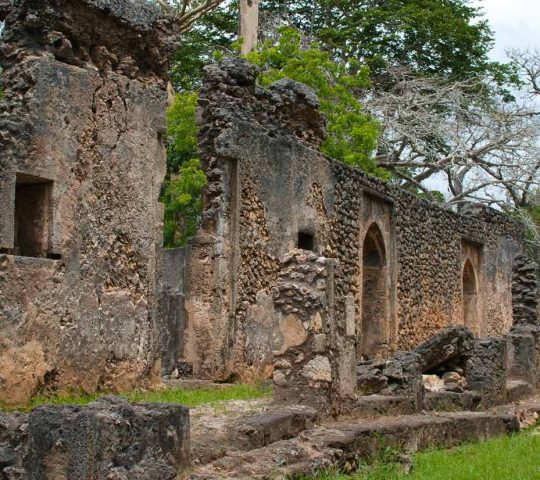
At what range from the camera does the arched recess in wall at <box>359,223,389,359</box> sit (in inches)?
669

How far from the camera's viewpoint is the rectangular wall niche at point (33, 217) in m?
9.03

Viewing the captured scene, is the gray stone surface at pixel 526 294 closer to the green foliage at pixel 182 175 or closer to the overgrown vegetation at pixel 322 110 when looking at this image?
the overgrown vegetation at pixel 322 110

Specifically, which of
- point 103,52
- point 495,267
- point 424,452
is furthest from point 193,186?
point 424,452

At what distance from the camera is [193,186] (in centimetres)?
2006

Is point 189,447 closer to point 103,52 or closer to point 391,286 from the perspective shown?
point 103,52

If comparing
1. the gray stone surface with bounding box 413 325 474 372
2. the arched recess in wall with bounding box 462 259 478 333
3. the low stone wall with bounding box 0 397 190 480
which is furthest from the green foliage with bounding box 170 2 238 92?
the low stone wall with bounding box 0 397 190 480

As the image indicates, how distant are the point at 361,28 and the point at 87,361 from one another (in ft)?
73.3

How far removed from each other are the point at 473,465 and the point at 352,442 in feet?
3.57

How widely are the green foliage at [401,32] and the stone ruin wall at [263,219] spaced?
12320mm

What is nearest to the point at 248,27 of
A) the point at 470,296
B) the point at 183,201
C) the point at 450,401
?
the point at 183,201

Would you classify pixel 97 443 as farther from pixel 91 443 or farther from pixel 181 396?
pixel 181 396

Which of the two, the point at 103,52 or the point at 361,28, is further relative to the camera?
the point at 361,28

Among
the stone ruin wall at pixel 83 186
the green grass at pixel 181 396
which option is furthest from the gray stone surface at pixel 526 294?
the stone ruin wall at pixel 83 186

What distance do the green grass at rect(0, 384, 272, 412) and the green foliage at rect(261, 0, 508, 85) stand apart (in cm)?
1974
